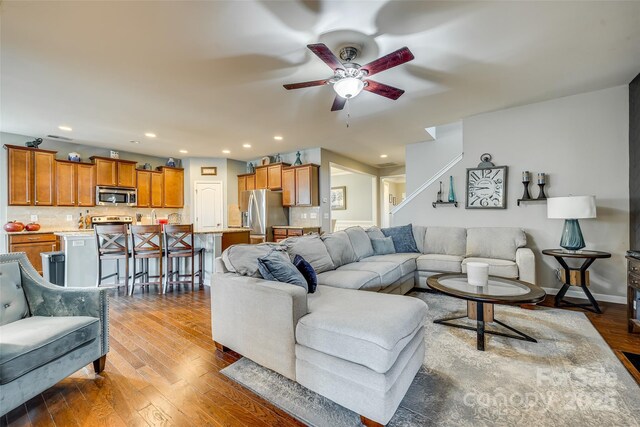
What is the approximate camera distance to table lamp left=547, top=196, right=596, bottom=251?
314 centimetres

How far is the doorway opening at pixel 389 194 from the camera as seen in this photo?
8.98 meters

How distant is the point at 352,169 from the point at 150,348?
6009mm

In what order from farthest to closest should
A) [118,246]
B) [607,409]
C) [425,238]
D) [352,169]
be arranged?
[352,169], [425,238], [118,246], [607,409]

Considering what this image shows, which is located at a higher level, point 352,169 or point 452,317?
point 352,169

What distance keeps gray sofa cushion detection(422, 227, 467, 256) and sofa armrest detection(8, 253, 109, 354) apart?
164 inches

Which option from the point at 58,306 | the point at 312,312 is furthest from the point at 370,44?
the point at 58,306

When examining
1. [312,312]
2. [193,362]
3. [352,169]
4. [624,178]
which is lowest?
[193,362]

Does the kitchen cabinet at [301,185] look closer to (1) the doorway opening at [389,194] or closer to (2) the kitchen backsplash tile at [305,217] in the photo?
(2) the kitchen backsplash tile at [305,217]

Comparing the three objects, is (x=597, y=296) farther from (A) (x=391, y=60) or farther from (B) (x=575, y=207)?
(A) (x=391, y=60)

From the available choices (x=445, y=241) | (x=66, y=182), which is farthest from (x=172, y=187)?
(x=445, y=241)

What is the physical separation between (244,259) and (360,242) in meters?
2.11

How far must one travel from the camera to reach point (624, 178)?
11.3 ft

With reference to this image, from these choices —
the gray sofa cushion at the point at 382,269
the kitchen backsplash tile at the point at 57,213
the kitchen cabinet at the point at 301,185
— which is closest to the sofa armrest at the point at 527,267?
the gray sofa cushion at the point at 382,269

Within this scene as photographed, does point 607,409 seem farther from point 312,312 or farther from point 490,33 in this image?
point 490,33
